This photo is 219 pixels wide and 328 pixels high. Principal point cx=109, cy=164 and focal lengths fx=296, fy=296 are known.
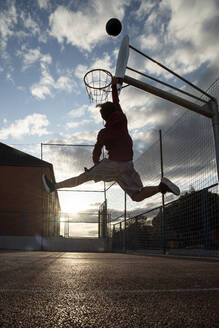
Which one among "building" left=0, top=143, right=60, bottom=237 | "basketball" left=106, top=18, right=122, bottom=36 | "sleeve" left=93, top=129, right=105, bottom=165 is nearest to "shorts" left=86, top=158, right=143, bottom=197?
"sleeve" left=93, top=129, right=105, bottom=165

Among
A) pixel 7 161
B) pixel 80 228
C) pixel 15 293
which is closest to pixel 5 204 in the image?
pixel 7 161

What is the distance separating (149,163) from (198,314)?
825 centimetres

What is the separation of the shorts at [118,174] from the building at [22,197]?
13.2 metres

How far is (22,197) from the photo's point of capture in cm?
1861

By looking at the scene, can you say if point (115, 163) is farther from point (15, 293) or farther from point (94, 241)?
point (94, 241)

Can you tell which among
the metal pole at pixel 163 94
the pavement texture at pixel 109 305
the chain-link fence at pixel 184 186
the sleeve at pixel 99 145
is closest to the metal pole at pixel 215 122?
the metal pole at pixel 163 94

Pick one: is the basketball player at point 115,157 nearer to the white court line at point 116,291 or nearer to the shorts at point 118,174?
the shorts at point 118,174

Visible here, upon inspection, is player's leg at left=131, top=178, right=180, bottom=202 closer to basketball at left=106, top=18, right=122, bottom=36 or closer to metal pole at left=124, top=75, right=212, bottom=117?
metal pole at left=124, top=75, right=212, bottom=117

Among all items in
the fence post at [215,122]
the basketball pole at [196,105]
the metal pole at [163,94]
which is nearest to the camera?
the fence post at [215,122]

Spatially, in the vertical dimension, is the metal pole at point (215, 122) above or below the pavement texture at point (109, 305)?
above

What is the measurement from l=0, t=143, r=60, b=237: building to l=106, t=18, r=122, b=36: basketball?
500 inches

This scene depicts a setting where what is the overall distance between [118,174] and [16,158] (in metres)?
17.0

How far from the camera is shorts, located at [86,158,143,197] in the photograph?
161 inches

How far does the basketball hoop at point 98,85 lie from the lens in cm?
724
